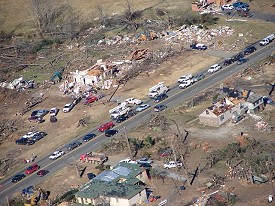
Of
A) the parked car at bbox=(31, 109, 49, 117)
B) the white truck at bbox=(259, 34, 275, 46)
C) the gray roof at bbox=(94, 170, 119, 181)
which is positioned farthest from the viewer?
the white truck at bbox=(259, 34, 275, 46)

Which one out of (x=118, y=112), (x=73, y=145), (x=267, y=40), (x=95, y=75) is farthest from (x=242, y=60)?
(x=73, y=145)

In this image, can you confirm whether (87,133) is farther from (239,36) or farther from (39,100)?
(239,36)

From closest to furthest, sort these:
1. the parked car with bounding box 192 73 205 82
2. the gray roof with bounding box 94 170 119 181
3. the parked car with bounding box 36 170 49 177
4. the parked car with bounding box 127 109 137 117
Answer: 1. the gray roof with bounding box 94 170 119 181
2. the parked car with bounding box 36 170 49 177
3. the parked car with bounding box 127 109 137 117
4. the parked car with bounding box 192 73 205 82

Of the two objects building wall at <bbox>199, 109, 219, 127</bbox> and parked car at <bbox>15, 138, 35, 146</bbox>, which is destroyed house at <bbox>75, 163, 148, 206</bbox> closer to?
building wall at <bbox>199, 109, 219, 127</bbox>

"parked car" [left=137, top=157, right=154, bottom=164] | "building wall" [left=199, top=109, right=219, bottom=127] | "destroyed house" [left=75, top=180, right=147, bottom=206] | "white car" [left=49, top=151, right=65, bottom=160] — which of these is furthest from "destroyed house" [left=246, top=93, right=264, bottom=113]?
"white car" [left=49, top=151, right=65, bottom=160]

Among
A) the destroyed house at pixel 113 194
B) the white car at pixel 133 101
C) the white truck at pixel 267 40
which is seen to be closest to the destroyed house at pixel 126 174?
the destroyed house at pixel 113 194

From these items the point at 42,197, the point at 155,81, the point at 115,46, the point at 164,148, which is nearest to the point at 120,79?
the point at 155,81

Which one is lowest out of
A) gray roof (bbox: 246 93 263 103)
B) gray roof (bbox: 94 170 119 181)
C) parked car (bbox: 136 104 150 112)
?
parked car (bbox: 136 104 150 112)
